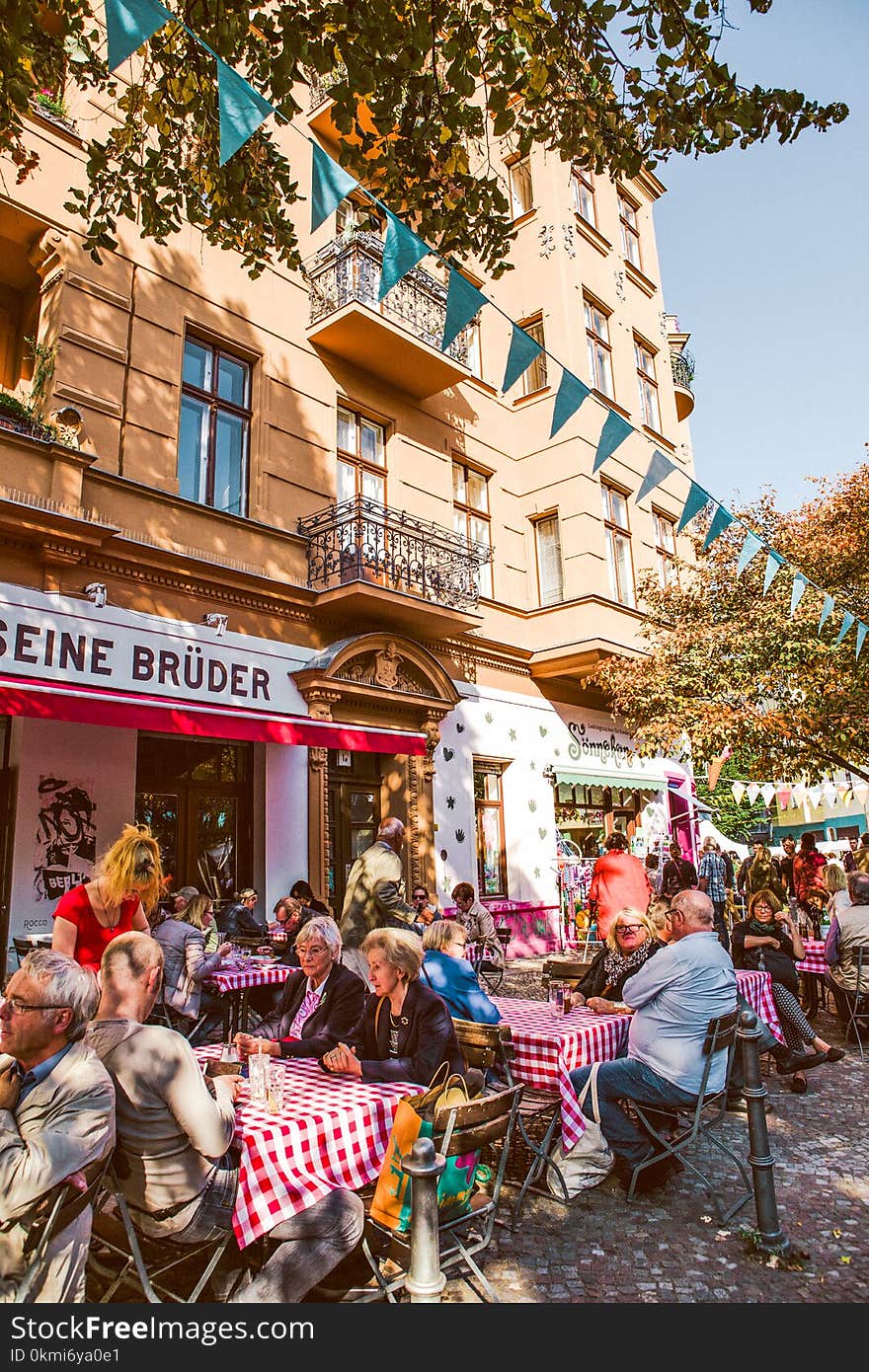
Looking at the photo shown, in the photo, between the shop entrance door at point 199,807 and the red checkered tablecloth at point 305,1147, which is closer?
the red checkered tablecloth at point 305,1147

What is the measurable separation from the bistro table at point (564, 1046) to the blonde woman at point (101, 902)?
7.63ft

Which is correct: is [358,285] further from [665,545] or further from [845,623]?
[665,545]

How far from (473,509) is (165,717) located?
8.35 metres

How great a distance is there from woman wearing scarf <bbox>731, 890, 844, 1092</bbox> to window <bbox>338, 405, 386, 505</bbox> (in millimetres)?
7757

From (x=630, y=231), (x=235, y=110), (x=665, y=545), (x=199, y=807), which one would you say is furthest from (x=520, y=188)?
(x=235, y=110)

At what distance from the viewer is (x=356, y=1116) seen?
10.3ft

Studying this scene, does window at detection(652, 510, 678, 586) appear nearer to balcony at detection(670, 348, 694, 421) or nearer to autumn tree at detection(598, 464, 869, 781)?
autumn tree at detection(598, 464, 869, 781)

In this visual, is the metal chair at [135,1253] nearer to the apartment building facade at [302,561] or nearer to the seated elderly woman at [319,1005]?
the seated elderly woman at [319,1005]

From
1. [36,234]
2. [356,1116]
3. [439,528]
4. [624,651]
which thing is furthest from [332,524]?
[356,1116]

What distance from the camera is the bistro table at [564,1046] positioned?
422cm

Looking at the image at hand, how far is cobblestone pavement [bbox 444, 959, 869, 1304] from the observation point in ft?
10.8

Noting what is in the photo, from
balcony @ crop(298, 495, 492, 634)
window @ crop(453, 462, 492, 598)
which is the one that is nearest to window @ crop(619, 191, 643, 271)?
window @ crop(453, 462, 492, 598)

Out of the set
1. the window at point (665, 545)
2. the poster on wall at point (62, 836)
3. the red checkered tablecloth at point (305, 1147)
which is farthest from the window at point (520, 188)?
the red checkered tablecloth at point (305, 1147)

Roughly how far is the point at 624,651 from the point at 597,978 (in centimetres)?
970
